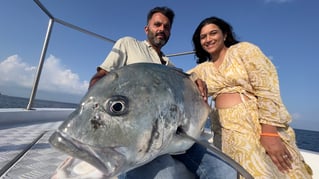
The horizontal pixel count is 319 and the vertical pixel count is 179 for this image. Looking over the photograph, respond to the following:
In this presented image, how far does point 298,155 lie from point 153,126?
52.3 inches

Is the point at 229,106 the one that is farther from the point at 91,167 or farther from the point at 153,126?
the point at 91,167

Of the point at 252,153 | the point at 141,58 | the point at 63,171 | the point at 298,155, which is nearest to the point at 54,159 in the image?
the point at 141,58

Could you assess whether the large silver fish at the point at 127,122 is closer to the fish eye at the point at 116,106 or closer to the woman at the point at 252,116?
the fish eye at the point at 116,106

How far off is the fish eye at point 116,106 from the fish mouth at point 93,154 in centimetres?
15

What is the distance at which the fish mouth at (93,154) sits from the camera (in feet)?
2.47

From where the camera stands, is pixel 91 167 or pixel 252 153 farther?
pixel 252 153

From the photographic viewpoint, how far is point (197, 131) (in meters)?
1.23

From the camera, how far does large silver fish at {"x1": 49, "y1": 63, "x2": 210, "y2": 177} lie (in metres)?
0.79

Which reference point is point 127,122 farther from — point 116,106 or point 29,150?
point 29,150

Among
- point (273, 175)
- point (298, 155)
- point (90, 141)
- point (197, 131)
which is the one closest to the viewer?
point (90, 141)

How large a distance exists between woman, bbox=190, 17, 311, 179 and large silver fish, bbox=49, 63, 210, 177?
0.57m

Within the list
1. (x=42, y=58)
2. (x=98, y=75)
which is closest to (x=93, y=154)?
(x=98, y=75)

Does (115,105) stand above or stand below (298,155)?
above

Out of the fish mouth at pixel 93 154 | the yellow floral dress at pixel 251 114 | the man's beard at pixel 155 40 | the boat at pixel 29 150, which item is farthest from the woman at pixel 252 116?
the fish mouth at pixel 93 154
